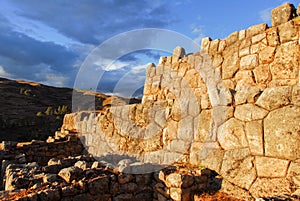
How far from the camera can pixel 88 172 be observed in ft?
15.7

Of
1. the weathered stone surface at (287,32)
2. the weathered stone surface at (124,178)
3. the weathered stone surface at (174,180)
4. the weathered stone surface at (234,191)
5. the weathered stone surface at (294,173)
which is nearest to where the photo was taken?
the weathered stone surface at (294,173)

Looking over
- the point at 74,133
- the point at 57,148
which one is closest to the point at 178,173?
the point at 57,148

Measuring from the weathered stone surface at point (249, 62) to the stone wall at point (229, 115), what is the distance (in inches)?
1.0

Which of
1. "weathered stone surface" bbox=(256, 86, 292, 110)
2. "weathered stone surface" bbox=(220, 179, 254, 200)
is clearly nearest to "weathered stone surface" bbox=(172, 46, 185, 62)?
"weathered stone surface" bbox=(256, 86, 292, 110)

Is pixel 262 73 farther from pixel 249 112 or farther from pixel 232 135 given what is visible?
pixel 232 135

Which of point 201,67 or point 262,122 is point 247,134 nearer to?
point 262,122

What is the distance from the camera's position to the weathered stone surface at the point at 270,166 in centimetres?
381

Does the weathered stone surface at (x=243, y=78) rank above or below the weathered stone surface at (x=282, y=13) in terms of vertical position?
below

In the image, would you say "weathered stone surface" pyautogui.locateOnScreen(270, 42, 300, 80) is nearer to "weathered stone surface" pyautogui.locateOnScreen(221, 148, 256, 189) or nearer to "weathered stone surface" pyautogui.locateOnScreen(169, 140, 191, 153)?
"weathered stone surface" pyautogui.locateOnScreen(221, 148, 256, 189)

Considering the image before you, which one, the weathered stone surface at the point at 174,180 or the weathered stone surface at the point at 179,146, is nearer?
the weathered stone surface at the point at 174,180

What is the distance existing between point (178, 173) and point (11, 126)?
78.5 ft

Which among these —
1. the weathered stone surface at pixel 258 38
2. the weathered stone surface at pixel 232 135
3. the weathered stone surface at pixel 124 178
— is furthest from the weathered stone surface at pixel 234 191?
the weathered stone surface at pixel 258 38

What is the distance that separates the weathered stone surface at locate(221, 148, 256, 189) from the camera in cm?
421

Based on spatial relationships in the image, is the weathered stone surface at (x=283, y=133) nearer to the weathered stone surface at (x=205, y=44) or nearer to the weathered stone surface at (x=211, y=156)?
the weathered stone surface at (x=211, y=156)
